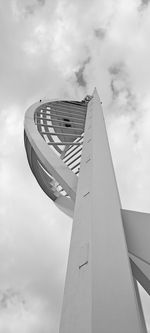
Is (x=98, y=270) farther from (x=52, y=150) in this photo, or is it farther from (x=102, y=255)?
(x=52, y=150)

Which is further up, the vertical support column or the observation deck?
the observation deck

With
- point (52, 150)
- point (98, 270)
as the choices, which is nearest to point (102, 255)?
point (98, 270)

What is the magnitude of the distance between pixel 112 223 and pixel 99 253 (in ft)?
1.01

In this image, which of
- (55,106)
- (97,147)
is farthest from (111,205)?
(55,106)

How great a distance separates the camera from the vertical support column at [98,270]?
3.97 ft

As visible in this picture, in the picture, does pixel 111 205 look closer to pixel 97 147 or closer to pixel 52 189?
pixel 97 147

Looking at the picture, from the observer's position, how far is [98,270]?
1435 millimetres

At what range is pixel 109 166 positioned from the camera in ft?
8.54

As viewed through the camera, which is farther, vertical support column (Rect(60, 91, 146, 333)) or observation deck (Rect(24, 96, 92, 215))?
observation deck (Rect(24, 96, 92, 215))

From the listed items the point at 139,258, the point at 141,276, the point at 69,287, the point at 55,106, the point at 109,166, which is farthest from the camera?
the point at 55,106

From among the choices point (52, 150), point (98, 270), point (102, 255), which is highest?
point (52, 150)

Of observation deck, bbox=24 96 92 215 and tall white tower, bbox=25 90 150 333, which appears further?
observation deck, bbox=24 96 92 215

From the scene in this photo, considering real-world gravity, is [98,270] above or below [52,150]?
below

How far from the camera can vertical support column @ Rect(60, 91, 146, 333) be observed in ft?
3.97
